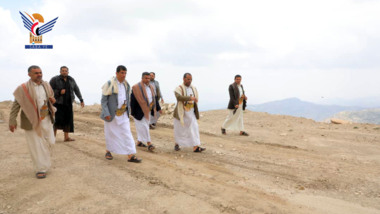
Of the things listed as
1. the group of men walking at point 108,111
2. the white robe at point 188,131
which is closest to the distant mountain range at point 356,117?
the white robe at point 188,131

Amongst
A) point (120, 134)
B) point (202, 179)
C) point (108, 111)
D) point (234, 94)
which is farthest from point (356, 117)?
point (108, 111)

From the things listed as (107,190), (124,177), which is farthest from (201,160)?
(107,190)

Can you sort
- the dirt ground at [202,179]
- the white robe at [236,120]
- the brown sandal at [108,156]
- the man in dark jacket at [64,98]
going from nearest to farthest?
the dirt ground at [202,179], the brown sandal at [108,156], the man in dark jacket at [64,98], the white robe at [236,120]

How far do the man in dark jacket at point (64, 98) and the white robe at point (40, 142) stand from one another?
8.17 ft

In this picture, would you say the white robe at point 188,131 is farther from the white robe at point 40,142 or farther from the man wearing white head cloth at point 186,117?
the white robe at point 40,142

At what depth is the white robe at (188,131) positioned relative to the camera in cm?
702

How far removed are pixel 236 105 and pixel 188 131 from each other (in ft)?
9.13

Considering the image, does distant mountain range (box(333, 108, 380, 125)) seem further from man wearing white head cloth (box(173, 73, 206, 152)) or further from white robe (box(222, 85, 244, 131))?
man wearing white head cloth (box(173, 73, 206, 152))

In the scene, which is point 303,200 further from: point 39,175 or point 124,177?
point 39,175

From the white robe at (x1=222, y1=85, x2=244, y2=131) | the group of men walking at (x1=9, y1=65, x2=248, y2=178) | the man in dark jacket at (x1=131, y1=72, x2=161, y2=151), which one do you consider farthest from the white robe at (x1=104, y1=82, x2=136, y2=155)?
the white robe at (x1=222, y1=85, x2=244, y2=131)

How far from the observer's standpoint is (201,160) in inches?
248

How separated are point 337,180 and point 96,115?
476 inches

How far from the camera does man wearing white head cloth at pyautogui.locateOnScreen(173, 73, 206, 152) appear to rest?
22.8 feet

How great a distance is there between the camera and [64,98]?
293 inches
